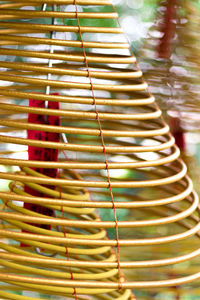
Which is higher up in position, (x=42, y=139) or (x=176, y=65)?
(x=42, y=139)

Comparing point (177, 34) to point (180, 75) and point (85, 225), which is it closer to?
point (180, 75)

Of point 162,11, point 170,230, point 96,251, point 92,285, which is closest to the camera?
point 92,285

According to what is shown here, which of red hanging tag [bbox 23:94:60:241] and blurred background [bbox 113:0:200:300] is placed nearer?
red hanging tag [bbox 23:94:60:241]

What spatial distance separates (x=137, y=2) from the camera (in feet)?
8.25

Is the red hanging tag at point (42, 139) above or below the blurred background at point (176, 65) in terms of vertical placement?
above

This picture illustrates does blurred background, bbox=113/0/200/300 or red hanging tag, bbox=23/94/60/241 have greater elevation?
red hanging tag, bbox=23/94/60/241

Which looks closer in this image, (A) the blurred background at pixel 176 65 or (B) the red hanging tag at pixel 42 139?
(B) the red hanging tag at pixel 42 139

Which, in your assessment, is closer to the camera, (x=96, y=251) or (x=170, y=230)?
(x=96, y=251)

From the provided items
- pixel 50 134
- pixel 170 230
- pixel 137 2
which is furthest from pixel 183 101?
pixel 50 134

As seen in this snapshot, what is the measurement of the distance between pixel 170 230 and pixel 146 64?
0.70 m

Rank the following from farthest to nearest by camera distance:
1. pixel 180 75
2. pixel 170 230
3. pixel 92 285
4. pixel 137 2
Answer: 1. pixel 137 2
2. pixel 170 230
3. pixel 180 75
4. pixel 92 285

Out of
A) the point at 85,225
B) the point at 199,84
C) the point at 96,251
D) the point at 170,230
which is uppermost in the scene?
the point at 85,225

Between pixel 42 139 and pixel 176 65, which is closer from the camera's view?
pixel 42 139

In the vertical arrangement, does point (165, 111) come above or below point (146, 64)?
below
